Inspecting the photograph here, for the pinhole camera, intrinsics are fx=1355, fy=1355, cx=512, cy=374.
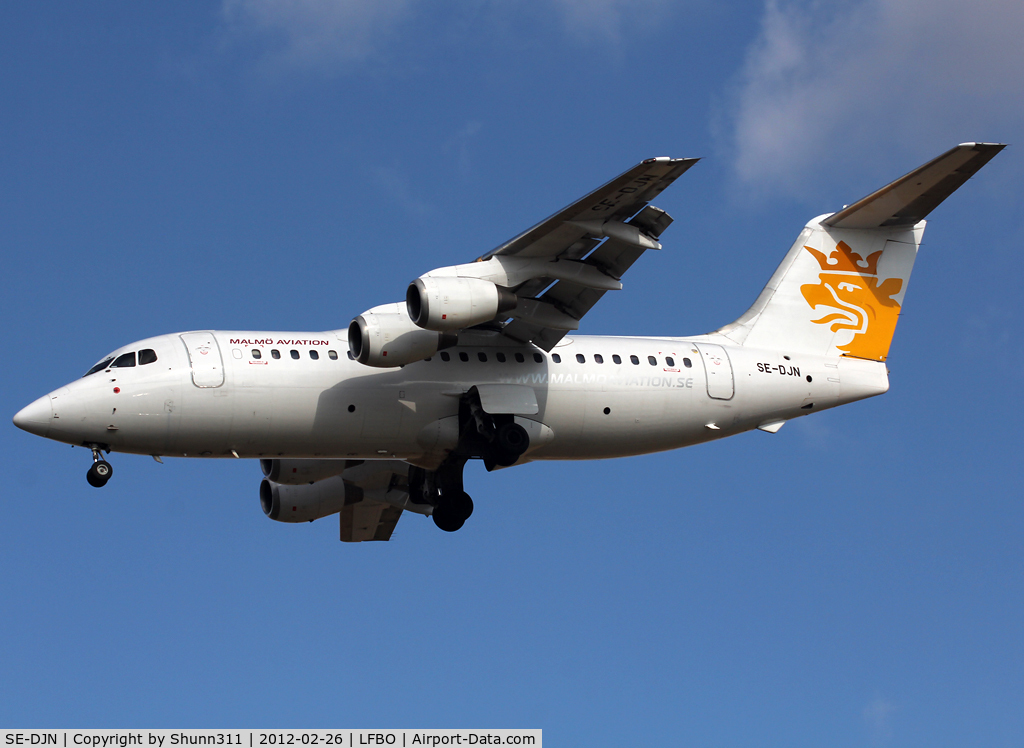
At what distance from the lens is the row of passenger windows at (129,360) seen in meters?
15.7

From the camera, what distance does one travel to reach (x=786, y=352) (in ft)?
61.0

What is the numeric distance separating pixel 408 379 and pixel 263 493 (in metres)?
4.50

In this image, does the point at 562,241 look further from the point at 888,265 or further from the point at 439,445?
the point at 888,265

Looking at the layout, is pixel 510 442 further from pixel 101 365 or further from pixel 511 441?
pixel 101 365

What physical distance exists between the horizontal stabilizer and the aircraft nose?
35.9ft

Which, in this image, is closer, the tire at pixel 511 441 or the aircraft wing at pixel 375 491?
the tire at pixel 511 441

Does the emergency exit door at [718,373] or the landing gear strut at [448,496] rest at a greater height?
the emergency exit door at [718,373]

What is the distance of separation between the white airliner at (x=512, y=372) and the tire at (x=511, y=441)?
24mm

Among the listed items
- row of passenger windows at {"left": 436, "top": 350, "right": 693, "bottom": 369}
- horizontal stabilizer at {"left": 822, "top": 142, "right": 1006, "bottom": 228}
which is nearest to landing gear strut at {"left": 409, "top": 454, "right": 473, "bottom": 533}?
row of passenger windows at {"left": 436, "top": 350, "right": 693, "bottom": 369}

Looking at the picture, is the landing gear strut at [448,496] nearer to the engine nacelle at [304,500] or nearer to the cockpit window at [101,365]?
the engine nacelle at [304,500]

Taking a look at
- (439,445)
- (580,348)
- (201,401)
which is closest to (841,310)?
(580,348)

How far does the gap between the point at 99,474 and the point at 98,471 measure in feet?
0.12
